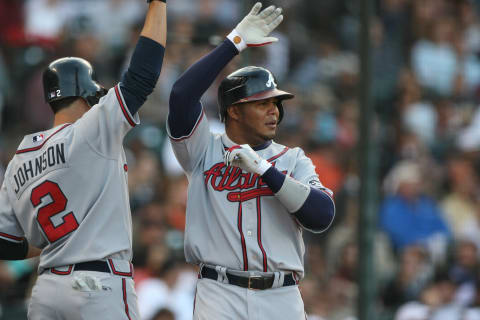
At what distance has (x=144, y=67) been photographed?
386cm

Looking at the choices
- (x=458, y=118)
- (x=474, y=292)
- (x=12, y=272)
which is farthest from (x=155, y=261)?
(x=458, y=118)

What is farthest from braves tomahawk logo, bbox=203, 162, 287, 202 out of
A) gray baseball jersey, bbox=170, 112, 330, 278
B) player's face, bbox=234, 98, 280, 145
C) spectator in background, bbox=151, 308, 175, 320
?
spectator in background, bbox=151, 308, 175, 320

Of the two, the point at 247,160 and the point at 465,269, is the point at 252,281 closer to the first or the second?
the point at 247,160

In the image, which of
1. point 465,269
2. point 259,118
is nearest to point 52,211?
point 259,118

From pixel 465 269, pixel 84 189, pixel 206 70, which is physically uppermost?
pixel 206 70

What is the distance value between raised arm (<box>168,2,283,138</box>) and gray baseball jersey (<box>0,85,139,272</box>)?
0.76ft

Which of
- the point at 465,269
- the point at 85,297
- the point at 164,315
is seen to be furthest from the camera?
the point at 465,269

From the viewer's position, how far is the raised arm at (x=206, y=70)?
4027 millimetres

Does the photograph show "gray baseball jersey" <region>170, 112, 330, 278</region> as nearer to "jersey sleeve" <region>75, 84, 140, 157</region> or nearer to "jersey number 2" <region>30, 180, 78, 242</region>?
"jersey sleeve" <region>75, 84, 140, 157</region>

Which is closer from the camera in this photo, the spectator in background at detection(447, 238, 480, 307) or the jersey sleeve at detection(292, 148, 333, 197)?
the jersey sleeve at detection(292, 148, 333, 197)

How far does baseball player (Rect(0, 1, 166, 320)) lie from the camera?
3.86 m

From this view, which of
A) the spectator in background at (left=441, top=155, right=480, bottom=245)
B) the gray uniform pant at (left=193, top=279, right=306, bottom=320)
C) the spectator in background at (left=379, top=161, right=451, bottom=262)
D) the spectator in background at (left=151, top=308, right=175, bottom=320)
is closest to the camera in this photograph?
the gray uniform pant at (left=193, top=279, right=306, bottom=320)

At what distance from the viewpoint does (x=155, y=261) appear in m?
7.43

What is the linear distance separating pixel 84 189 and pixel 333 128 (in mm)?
6449
